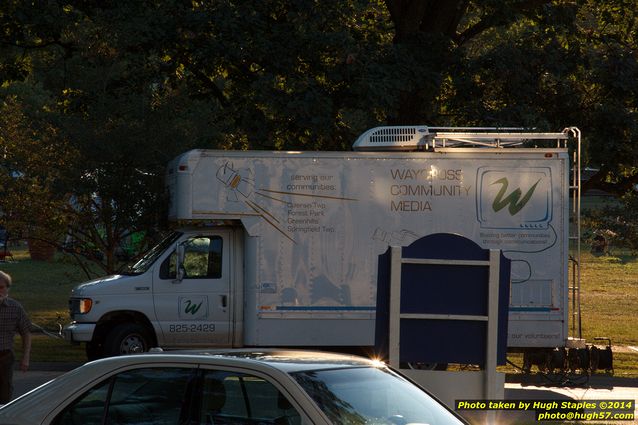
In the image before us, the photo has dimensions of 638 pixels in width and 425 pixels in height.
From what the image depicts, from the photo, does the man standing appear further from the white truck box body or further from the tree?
the tree

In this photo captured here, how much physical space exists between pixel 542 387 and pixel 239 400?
12208 mm

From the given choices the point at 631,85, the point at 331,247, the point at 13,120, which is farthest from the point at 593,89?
the point at 13,120

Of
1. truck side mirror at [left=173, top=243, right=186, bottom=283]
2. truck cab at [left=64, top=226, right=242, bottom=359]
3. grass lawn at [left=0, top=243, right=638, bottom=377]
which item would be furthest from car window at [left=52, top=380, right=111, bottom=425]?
grass lawn at [left=0, top=243, right=638, bottom=377]

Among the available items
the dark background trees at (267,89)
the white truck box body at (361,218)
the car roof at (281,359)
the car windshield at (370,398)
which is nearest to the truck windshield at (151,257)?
the white truck box body at (361,218)

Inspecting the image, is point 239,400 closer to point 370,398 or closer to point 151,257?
point 370,398

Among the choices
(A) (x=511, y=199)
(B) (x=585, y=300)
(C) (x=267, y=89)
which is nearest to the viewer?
(A) (x=511, y=199)

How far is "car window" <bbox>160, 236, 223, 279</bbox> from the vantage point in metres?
17.6

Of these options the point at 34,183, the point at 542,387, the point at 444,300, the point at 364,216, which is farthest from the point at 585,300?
the point at 444,300

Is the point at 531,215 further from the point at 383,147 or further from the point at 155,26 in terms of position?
the point at 155,26

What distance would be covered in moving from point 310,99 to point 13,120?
7844 mm

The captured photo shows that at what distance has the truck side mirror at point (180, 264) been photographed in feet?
57.5

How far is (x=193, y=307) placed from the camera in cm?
1750

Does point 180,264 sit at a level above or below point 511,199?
below

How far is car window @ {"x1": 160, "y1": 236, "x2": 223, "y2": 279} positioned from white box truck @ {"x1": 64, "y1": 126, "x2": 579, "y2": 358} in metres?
0.55
